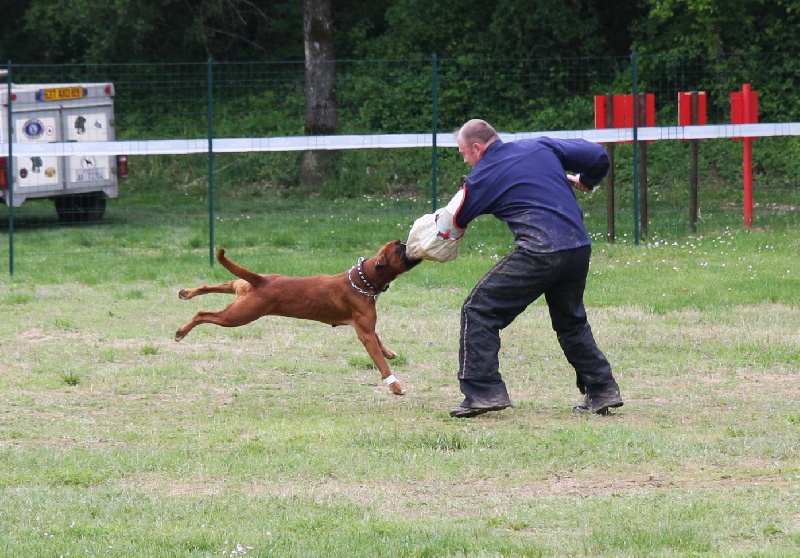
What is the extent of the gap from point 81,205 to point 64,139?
122cm

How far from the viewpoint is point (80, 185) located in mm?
18406

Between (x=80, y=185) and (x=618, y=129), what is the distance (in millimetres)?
8023

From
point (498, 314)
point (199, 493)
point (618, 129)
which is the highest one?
point (618, 129)

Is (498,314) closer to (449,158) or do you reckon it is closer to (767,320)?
(767,320)

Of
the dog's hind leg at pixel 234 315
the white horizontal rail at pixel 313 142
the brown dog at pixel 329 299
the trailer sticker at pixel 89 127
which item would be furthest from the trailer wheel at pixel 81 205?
the brown dog at pixel 329 299

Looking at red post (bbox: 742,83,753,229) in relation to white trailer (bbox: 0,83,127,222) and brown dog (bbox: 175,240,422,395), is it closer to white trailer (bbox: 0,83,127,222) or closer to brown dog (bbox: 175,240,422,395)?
white trailer (bbox: 0,83,127,222)

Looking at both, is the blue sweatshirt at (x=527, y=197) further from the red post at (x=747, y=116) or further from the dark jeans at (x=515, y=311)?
the red post at (x=747, y=116)

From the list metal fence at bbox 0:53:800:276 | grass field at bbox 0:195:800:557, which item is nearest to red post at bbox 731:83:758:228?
metal fence at bbox 0:53:800:276

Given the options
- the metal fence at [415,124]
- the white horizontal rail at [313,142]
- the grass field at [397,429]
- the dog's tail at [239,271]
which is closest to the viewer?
the grass field at [397,429]

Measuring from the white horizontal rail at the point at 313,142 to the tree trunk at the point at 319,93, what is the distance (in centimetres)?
555

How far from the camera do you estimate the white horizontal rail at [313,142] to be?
45.3 ft

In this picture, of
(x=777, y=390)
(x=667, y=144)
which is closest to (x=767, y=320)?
(x=777, y=390)

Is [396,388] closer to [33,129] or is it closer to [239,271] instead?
[239,271]

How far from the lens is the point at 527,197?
22.7ft
